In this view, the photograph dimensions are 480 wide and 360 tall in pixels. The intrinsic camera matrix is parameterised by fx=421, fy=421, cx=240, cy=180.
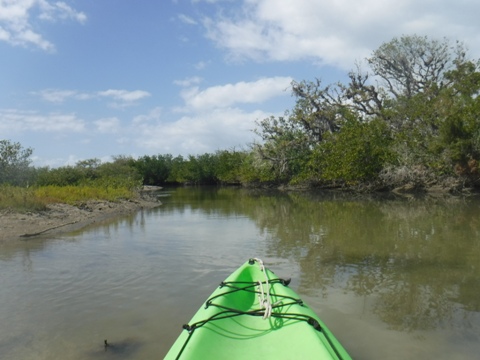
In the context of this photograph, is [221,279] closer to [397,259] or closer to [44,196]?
[397,259]

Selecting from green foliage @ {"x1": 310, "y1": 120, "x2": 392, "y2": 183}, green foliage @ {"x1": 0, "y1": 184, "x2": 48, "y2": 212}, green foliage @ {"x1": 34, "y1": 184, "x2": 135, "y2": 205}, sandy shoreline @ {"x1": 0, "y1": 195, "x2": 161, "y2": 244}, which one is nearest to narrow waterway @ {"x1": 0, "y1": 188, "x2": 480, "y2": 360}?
sandy shoreline @ {"x1": 0, "y1": 195, "x2": 161, "y2": 244}

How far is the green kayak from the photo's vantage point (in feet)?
11.3

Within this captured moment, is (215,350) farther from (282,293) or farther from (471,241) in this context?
(471,241)

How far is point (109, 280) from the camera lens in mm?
7441

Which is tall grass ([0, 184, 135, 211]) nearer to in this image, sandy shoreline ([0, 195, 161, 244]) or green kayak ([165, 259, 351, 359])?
sandy shoreline ([0, 195, 161, 244])

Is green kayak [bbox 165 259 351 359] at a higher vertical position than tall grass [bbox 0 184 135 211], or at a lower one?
lower

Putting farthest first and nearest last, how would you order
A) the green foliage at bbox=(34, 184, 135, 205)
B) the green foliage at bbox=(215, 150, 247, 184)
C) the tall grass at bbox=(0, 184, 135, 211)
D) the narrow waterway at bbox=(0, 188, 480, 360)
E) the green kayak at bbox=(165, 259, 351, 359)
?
the green foliage at bbox=(215, 150, 247, 184) < the green foliage at bbox=(34, 184, 135, 205) < the tall grass at bbox=(0, 184, 135, 211) < the narrow waterway at bbox=(0, 188, 480, 360) < the green kayak at bbox=(165, 259, 351, 359)

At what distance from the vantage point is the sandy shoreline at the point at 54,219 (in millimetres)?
11906

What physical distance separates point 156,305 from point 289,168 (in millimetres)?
31926

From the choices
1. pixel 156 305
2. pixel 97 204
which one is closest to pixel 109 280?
pixel 156 305

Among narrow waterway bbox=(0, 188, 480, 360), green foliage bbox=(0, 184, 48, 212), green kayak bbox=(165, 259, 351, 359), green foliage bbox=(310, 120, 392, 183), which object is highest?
green foliage bbox=(310, 120, 392, 183)

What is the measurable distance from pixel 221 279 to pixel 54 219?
924 cm

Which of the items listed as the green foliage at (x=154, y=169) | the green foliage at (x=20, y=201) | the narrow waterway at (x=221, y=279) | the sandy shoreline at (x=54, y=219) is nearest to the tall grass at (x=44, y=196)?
the green foliage at (x=20, y=201)

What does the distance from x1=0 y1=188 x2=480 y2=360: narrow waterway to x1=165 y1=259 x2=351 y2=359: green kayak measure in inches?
31.2
